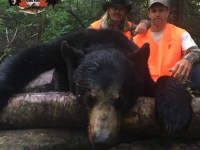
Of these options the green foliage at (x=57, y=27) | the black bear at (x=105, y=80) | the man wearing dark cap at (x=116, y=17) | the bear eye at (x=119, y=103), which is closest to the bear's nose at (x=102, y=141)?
the black bear at (x=105, y=80)

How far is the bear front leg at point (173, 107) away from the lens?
2.91 m

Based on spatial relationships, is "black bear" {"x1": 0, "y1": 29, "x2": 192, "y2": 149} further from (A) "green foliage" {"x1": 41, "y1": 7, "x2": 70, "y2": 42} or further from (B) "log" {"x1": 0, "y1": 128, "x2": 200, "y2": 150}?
(A) "green foliage" {"x1": 41, "y1": 7, "x2": 70, "y2": 42}

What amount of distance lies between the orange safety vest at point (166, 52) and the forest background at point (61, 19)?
1394 millimetres

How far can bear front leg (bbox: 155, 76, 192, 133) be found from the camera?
9.55ft

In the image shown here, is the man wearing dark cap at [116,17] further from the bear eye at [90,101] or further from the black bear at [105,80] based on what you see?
the bear eye at [90,101]

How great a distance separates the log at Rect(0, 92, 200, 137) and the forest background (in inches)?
140

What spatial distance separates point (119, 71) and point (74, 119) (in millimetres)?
648

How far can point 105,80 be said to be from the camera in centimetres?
288

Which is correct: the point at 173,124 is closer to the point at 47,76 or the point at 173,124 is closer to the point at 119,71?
the point at 119,71

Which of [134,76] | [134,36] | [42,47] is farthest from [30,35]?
[134,76]

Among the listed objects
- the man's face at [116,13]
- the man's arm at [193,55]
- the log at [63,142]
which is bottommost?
the log at [63,142]

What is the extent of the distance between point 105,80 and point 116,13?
328cm

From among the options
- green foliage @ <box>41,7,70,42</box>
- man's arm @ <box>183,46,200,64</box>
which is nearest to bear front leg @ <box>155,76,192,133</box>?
man's arm @ <box>183,46,200,64</box>

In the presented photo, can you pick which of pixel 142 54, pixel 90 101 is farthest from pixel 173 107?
pixel 90 101
